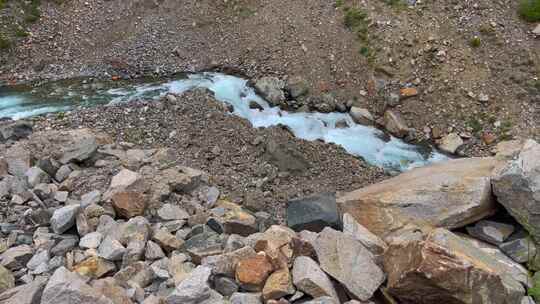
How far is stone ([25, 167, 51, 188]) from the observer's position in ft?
34.2

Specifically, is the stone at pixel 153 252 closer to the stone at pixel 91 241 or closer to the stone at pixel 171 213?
the stone at pixel 91 241

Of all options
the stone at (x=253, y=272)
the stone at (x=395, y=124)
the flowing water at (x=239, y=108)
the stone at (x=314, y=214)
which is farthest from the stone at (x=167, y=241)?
the stone at (x=395, y=124)

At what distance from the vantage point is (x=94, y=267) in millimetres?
7883

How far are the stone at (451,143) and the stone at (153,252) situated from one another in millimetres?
10670

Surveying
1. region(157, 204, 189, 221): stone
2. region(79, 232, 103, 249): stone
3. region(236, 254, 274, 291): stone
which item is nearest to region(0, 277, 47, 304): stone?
region(79, 232, 103, 249): stone

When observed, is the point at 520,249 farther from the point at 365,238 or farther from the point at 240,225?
the point at 240,225

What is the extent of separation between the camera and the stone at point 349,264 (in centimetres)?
705

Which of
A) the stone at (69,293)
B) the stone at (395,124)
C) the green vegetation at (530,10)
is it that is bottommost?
the stone at (395,124)

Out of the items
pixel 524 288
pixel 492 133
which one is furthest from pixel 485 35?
pixel 524 288

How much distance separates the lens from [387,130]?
1664 centimetres

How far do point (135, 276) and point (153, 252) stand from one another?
2.24 ft

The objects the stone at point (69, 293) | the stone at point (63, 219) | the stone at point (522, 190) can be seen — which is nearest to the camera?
the stone at point (69, 293)

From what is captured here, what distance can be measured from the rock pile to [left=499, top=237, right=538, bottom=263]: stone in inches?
0.8

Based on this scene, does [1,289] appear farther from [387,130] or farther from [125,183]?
[387,130]
